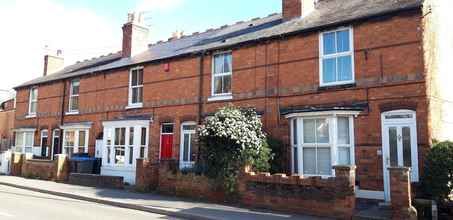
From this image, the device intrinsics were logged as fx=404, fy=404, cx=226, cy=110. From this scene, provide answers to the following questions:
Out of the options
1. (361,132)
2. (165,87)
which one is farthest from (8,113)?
(361,132)

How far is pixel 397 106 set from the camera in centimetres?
1172

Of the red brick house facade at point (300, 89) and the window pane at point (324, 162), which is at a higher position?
the red brick house facade at point (300, 89)

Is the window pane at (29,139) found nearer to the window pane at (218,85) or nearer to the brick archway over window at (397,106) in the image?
the window pane at (218,85)

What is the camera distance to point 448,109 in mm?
12836

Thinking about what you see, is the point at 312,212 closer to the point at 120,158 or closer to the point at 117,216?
the point at 117,216

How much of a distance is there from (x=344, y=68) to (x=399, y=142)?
9.78ft

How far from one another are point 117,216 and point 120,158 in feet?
30.2

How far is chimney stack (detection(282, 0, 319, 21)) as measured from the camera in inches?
627

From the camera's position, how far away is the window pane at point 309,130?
13.3 meters

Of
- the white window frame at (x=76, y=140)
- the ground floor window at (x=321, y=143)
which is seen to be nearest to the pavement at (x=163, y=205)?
the ground floor window at (x=321, y=143)

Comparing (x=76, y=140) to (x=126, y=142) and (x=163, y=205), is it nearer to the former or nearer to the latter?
(x=126, y=142)

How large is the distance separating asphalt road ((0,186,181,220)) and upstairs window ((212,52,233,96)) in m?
6.62

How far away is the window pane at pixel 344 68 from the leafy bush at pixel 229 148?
3323mm

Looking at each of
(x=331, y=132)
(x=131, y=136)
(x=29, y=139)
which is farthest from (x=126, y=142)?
(x=29, y=139)
